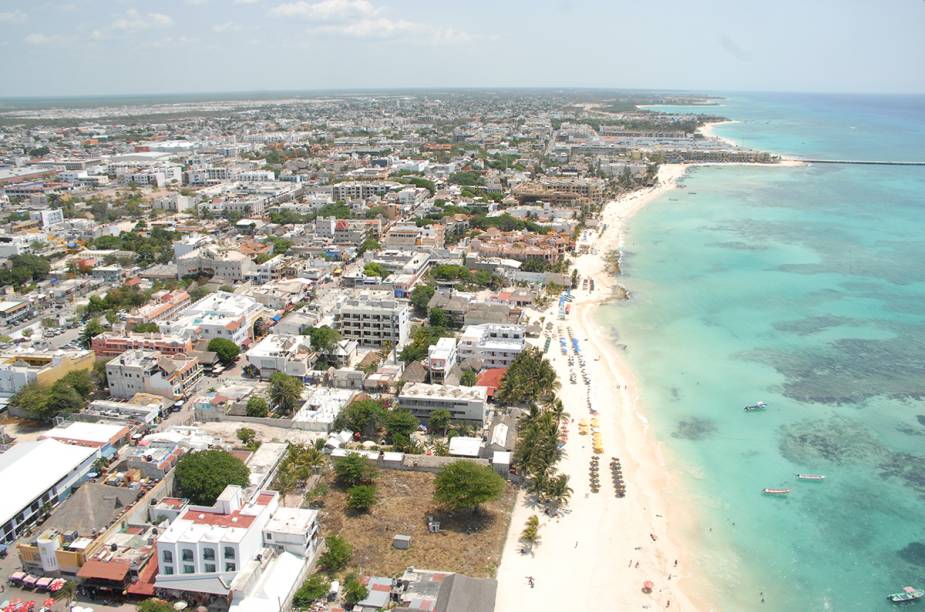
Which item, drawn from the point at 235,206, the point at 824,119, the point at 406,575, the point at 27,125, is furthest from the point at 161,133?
the point at 824,119

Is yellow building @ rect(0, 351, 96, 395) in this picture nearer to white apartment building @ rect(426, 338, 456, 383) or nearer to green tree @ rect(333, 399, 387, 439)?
green tree @ rect(333, 399, 387, 439)

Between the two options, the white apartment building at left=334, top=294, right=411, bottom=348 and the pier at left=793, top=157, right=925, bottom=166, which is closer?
the white apartment building at left=334, top=294, right=411, bottom=348

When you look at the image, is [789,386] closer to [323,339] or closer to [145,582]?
[323,339]

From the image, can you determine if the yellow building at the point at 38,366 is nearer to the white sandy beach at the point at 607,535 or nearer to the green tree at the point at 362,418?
the green tree at the point at 362,418

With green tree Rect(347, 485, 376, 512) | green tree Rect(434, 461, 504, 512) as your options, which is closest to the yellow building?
green tree Rect(347, 485, 376, 512)

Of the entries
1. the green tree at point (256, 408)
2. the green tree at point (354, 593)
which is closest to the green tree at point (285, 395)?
the green tree at point (256, 408)

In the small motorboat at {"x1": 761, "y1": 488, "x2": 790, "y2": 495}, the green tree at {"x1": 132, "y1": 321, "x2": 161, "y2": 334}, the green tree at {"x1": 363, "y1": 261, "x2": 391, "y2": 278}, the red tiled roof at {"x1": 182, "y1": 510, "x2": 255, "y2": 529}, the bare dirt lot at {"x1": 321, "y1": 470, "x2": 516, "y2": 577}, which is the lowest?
the small motorboat at {"x1": 761, "y1": 488, "x2": 790, "y2": 495}
